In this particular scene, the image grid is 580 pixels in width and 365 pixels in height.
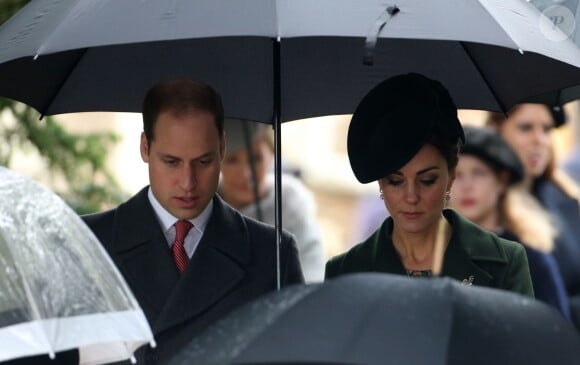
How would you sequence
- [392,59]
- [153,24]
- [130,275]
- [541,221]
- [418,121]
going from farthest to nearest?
[541,221]
[392,59]
[130,275]
[418,121]
[153,24]

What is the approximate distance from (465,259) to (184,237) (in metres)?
0.85

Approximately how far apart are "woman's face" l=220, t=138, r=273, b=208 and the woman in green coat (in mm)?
3999

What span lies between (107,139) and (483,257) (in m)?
4.10

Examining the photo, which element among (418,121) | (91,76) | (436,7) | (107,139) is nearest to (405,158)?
(418,121)

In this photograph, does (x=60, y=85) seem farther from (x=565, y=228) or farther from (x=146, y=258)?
(x=565, y=228)

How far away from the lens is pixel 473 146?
759 cm

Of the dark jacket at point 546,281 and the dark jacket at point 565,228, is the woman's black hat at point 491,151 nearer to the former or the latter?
the dark jacket at point 565,228

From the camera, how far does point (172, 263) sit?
494 cm

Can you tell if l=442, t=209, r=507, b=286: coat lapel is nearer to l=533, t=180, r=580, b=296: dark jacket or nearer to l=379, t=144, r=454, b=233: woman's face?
l=379, t=144, r=454, b=233: woman's face

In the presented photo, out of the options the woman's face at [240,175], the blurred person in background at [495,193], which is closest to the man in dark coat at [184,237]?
the blurred person in background at [495,193]

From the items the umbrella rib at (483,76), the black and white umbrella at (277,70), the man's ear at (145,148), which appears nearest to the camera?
the man's ear at (145,148)

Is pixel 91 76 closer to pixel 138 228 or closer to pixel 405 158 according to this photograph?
pixel 138 228

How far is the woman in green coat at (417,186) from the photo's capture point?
15.1 feet

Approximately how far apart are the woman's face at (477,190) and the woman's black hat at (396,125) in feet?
9.22
